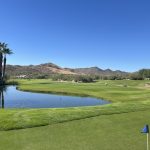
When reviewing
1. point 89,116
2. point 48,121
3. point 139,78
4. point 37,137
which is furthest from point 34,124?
point 139,78

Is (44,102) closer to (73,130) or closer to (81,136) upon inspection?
(73,130)

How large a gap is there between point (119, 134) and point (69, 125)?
9.17ft

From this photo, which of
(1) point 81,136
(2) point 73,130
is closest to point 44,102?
(2) point 73,130

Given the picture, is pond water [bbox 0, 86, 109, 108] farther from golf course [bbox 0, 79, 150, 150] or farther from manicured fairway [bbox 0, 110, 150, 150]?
manicured fairway [bbox 0, 110, 150, 150]

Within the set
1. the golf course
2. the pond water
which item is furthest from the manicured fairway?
the pond water

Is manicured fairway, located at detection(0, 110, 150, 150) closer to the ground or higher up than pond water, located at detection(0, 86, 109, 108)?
higher up

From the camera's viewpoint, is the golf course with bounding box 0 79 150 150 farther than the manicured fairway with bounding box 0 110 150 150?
Yes

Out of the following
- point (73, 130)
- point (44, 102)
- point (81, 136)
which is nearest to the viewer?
point (81, 136)

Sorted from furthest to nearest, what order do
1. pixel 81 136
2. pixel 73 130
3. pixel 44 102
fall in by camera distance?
1. pixel 44 102
2. pixel 73 130
3. pixel 81 136

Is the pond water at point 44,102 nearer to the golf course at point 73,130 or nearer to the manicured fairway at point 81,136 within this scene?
the golf course at point 73,130

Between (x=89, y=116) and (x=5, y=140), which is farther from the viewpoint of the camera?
(x=89, y=116)

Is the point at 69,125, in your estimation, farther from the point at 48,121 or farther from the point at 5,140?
the point at 5,140

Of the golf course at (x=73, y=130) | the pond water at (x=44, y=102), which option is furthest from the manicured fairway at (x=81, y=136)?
the pond water at (x=44, y=102)

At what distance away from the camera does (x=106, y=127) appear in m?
15.5
